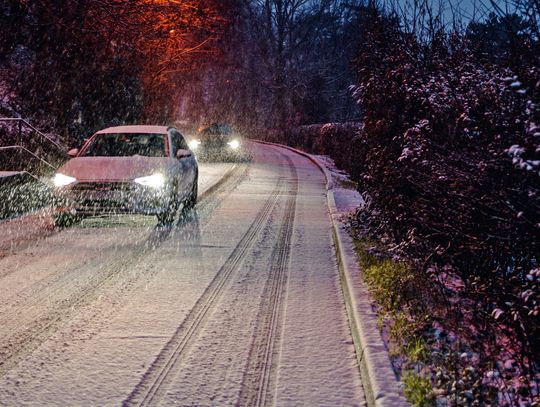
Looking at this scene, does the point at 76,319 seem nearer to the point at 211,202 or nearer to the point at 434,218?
the point at 434,218

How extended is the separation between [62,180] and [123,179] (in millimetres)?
1019

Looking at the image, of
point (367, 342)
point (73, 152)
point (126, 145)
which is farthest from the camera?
point (126, 145)

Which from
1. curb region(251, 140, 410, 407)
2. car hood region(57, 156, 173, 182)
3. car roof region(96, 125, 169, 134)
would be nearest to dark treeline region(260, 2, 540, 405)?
curb region(251, 140, 410, 407)

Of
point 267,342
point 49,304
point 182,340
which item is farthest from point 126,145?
point 267,342

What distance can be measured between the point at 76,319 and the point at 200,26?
2213cm

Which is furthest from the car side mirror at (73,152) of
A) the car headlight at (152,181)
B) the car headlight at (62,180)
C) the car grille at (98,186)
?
the car headlight at (152,181)

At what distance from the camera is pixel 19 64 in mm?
18375

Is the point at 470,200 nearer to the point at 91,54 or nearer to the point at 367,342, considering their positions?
the point at 367,342

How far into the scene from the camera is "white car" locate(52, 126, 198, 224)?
9172 mm

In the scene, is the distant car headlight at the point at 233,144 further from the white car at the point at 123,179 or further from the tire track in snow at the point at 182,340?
the tire track in snow at the point at 182,340

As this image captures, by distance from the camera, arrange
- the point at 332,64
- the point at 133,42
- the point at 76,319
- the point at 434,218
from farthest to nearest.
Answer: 1. the point at 332,64
2. the point at 133,42
3. the point at 434,218
4. the point at 76,319

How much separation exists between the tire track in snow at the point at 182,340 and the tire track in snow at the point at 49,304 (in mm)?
948

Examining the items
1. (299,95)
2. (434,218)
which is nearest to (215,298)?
(434,218)

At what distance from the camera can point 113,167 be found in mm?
9547
